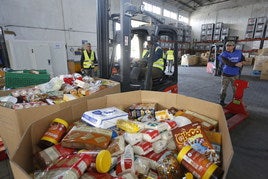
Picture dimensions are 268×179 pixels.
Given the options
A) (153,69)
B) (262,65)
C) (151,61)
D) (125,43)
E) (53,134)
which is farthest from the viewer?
(262,65)

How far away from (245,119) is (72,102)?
3.93 metres

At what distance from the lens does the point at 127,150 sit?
115cm

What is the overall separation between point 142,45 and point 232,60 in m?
2.53

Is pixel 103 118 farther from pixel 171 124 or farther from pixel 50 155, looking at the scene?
pixel 171 124

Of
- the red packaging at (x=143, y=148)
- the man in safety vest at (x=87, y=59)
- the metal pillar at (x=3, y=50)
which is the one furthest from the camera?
the man in safety vest at (x=87, y=59)

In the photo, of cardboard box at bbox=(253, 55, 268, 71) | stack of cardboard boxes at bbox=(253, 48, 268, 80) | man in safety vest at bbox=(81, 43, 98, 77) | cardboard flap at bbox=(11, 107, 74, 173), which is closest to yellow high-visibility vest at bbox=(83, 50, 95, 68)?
man in safety vest at bbox=(81, 43, 98, 77)

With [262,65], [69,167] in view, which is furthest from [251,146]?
[262,65]

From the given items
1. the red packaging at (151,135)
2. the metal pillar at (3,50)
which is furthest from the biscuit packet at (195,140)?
the metal pillar at (3,50)

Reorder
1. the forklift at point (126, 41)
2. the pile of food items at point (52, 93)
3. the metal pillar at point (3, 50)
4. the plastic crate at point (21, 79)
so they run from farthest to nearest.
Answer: the metal pillar at point (3, 50), the forklift at point (126, 41), the plastic crate at point (21, 79), the pile of food items at point (52, 93)

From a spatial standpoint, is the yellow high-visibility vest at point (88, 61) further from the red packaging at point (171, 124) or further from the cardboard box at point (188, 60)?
the cardboard box at point (188, 60)

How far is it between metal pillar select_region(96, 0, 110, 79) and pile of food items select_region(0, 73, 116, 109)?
0.89m

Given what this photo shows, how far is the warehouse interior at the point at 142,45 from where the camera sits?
8.98 feet

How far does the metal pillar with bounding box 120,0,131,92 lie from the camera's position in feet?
8.42

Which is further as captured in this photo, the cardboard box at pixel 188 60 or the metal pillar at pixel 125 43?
the cardboard box at pixel 188 60
